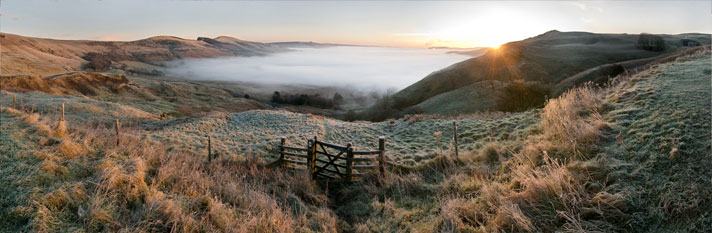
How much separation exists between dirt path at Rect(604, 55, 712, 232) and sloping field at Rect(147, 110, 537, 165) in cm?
408

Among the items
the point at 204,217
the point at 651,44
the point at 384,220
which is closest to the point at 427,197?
the point at 384,220

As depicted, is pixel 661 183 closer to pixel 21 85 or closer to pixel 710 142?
pixel 710 142

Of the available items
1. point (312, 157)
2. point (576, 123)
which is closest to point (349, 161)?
point (312, 157)

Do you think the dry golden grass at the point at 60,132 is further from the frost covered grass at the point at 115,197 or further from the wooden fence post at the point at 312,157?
the wooden fence post at the point at 312,157

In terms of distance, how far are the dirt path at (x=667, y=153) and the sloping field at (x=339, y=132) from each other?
4.08m

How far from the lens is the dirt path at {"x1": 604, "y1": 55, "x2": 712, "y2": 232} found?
15.5 feet

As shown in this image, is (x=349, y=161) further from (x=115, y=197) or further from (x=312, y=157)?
(x=115, y=197)

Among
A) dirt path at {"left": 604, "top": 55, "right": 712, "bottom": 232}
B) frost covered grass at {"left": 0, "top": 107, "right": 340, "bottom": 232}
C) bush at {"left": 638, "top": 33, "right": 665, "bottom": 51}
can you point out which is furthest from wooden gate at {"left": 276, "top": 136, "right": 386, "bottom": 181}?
bush at {"left": 638, "top": 33, "right": 665, "bottom": 51}

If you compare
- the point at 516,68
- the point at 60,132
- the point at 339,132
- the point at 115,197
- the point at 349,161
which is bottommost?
the point at 339,132

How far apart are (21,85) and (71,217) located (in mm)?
74654

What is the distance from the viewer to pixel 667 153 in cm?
620

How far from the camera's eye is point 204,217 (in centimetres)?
570

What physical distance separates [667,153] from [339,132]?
18.4 metres

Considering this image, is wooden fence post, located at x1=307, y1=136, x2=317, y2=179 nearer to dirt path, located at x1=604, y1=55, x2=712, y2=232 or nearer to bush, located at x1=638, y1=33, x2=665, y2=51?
dirt path, located at x1=604, y1=55, x2=712, y2=232
